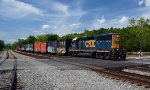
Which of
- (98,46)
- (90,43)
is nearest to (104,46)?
(98,46)

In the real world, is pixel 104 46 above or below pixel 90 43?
below

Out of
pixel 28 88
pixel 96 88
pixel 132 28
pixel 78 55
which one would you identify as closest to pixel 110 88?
pixel 96 88

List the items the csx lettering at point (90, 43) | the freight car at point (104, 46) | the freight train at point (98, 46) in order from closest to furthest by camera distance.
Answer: the freight car at point (104, 46)
the freight train at point (98, 46)
the csx lettering at point (90, 43)

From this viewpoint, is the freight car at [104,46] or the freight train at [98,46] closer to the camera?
the freight car at [104,46]

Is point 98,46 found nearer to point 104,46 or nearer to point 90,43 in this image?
point 104,46

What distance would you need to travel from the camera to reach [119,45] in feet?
116

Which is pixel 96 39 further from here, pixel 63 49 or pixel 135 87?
pixel 135 87

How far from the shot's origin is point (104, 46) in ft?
120

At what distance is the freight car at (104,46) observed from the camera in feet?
114

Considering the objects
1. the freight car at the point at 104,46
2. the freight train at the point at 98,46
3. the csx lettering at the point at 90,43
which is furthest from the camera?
the csx lettering at the point at 90,43

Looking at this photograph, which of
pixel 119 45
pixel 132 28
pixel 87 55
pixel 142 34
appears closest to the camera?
pixel 119 45

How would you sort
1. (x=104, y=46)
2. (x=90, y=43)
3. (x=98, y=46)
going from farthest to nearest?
(x=90, y=43)
(x=98, y=46)
(x=104, y=46)

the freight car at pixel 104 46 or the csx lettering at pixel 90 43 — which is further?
the csx lettering at pixel 90 43

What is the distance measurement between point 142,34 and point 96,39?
31442 mm
